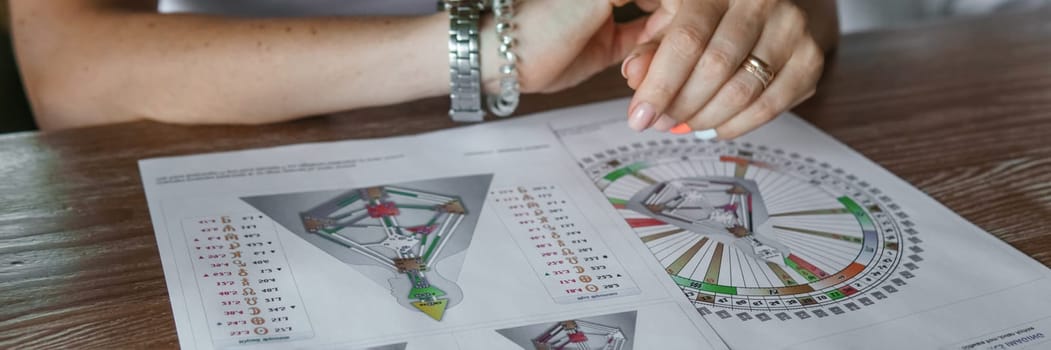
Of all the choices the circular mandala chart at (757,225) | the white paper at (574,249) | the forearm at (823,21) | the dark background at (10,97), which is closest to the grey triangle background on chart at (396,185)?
the white paper at (574,249)

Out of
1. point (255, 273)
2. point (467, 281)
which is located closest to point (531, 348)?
point (467, 281)

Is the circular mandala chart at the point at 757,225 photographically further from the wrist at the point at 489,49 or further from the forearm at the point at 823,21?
the forearm at the point at 823,21

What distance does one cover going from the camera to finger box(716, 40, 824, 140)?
826mm

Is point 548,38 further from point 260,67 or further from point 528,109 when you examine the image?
point 260,67

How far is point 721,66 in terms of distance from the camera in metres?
0.79

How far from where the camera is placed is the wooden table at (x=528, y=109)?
0.62 meters

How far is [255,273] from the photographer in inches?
25.1

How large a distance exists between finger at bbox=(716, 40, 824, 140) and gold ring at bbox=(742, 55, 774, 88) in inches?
0.5

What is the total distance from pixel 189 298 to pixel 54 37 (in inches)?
17.5

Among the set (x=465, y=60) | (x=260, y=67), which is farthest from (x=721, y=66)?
(x=260, y=67)

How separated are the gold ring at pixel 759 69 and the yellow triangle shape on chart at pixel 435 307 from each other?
0.35m

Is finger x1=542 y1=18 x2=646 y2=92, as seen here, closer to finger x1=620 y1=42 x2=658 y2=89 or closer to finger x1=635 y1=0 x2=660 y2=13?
finger x1=635 y1=0 x2=660 y2=13

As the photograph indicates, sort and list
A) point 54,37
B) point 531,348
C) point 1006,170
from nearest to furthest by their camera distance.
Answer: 1. point 531,348
2. point 1006,170
3. point 54,37

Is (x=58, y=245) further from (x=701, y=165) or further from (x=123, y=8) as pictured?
(x=701, y=165)
